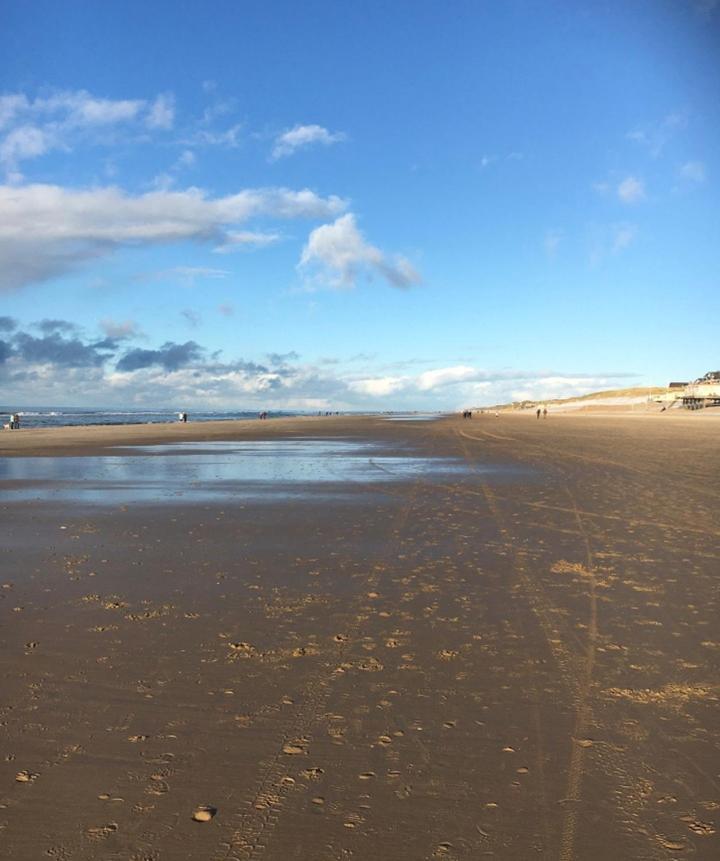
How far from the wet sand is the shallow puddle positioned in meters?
5.17

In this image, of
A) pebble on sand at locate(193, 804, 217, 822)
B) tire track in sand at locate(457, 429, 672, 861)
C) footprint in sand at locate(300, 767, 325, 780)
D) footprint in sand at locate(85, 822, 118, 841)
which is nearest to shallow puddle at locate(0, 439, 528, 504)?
tire track in sand at locate(457, 429, 672, 861)

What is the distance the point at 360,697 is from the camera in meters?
4.52

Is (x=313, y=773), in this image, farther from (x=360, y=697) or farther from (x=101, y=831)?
(x=101, y=831)

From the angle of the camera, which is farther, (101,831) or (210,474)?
(210,474)

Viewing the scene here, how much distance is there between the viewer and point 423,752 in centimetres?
378

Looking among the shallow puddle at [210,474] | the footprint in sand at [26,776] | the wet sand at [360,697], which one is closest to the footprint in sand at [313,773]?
the wet sand at [360,697]

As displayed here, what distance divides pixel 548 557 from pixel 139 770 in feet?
21.4

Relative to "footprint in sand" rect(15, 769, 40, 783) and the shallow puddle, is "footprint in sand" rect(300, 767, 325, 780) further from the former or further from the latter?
the shallow puddle

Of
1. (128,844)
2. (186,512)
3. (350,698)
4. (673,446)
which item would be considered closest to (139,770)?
(128,844)

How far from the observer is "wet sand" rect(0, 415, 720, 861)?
10.2ft

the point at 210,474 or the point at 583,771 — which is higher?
the point at 210,474

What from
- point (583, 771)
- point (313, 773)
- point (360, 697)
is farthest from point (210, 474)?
point (583, 771)

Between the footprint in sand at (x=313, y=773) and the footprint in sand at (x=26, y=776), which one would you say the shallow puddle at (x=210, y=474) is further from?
the footprint in sand at (x=313, y=773)

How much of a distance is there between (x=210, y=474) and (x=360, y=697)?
15238 millimetres
